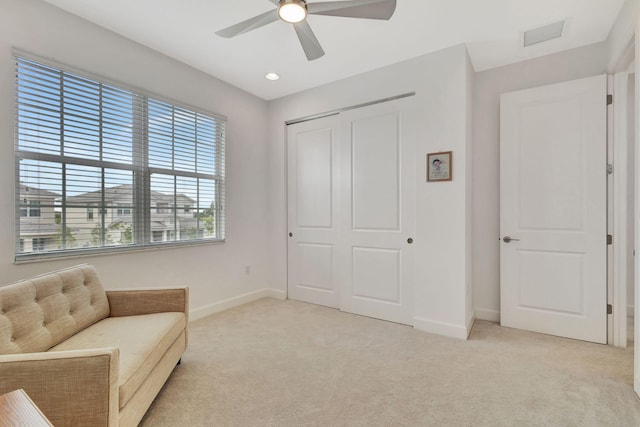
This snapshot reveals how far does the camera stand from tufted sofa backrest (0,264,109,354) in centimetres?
152

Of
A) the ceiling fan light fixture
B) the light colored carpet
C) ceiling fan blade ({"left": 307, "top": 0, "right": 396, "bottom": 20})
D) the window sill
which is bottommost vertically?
the light colored carpet

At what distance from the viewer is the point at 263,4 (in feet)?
7.35

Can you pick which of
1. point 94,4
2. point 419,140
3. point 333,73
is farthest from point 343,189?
point 94,4

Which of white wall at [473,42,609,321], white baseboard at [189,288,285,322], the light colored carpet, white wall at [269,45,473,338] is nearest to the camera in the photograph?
the light colored carpet

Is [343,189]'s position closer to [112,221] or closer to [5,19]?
[112,221]

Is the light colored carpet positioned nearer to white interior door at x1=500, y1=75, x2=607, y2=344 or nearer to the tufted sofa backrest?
white interior door at x1=500, y1=75, x2=607, y2=344

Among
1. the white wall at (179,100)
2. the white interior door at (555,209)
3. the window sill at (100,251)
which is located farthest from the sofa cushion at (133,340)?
the white interior door at (555,209)

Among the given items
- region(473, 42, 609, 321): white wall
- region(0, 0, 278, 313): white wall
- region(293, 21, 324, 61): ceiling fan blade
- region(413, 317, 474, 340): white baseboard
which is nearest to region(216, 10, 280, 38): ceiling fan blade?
region(293, 21, 324, 61): ceiling fan blade

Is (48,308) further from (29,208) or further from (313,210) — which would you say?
(313,210)

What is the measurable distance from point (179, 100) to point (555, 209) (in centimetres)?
381

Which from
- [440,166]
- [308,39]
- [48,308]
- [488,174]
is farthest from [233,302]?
[488,174]

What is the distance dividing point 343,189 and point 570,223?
2182 millimetres

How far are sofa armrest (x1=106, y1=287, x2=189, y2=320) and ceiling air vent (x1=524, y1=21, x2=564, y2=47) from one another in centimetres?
354

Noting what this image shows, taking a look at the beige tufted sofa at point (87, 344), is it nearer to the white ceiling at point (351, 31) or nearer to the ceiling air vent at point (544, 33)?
the white ceiling at point (351, 31)
